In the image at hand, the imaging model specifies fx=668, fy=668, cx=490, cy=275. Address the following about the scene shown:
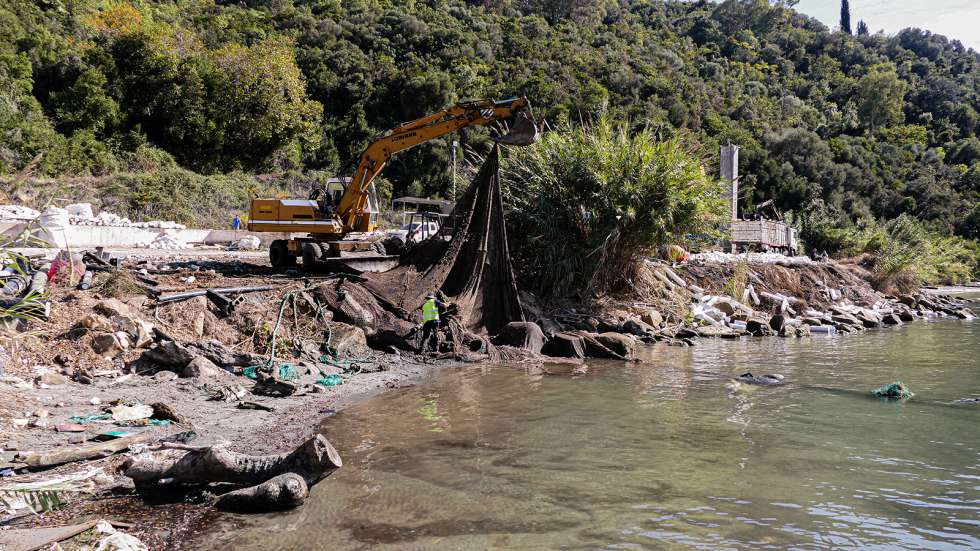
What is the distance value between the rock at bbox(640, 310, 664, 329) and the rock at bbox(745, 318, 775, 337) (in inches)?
109

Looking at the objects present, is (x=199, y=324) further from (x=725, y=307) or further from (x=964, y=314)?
(x=964, y=314)

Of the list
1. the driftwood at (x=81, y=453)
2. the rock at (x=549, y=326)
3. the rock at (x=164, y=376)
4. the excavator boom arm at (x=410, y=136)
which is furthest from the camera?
the rock at (x=549, y=326)

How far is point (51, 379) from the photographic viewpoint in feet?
26.2

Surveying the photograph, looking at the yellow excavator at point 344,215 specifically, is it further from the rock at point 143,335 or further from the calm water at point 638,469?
the calm water at point 638,469

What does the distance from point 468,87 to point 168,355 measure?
174 ft

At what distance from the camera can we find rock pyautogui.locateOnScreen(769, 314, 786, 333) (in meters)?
19.3

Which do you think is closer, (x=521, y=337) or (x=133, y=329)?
(x=133, y=329)

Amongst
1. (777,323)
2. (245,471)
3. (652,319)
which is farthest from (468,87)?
(245,471)

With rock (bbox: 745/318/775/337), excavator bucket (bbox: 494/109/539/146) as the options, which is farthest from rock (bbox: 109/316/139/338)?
rock (bbox: 745/318/775/337)

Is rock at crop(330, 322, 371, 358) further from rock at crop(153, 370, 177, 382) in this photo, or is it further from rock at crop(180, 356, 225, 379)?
rock at crop(153, 370, 177, 382)

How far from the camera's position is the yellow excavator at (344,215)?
1638cm

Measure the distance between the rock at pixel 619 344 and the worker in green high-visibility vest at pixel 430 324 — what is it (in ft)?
11.7

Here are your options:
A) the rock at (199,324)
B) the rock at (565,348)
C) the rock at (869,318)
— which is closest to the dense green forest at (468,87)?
the rock at (565,348)

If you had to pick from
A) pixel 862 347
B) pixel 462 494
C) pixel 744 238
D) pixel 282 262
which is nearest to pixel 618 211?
pixel 862 347
